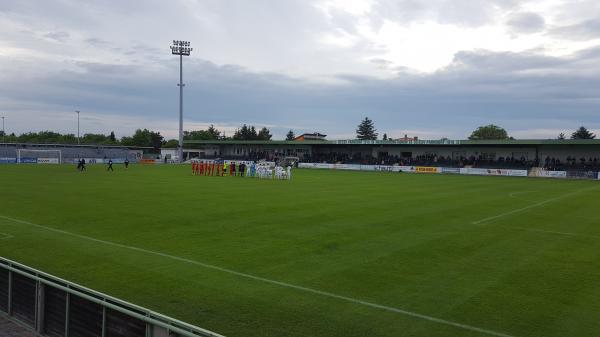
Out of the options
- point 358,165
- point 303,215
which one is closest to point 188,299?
point 303,215

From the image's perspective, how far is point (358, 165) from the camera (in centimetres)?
7462

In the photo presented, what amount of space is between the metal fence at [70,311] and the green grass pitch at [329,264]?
1605mm

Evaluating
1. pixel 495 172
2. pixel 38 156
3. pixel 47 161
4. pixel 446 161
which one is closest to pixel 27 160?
pixel 47 161

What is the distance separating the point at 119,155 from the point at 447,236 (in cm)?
8926

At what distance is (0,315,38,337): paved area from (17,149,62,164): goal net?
72968 millimetres

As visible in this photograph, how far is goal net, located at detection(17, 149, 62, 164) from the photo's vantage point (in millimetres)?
71000

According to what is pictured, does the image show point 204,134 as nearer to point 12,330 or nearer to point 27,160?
point 27,160

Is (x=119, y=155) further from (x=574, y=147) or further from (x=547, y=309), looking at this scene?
(x=547, y=309)

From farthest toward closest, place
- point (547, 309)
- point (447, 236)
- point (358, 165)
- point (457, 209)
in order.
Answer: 1. point (358, 165)
2. point (457, 209)
3. point (447, 236)
4. point (547, 309)

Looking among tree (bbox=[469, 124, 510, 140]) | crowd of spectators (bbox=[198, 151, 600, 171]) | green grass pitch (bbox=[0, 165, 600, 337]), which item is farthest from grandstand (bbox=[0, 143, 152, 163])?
tree (bbox=[469, 124, 510, 140])

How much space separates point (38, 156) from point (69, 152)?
26.4 ft

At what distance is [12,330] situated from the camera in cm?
670

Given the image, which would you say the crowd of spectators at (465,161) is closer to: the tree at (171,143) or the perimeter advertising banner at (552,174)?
the perimeter advertising banner at (552,174)

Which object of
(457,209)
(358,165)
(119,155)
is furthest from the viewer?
(119,155)
